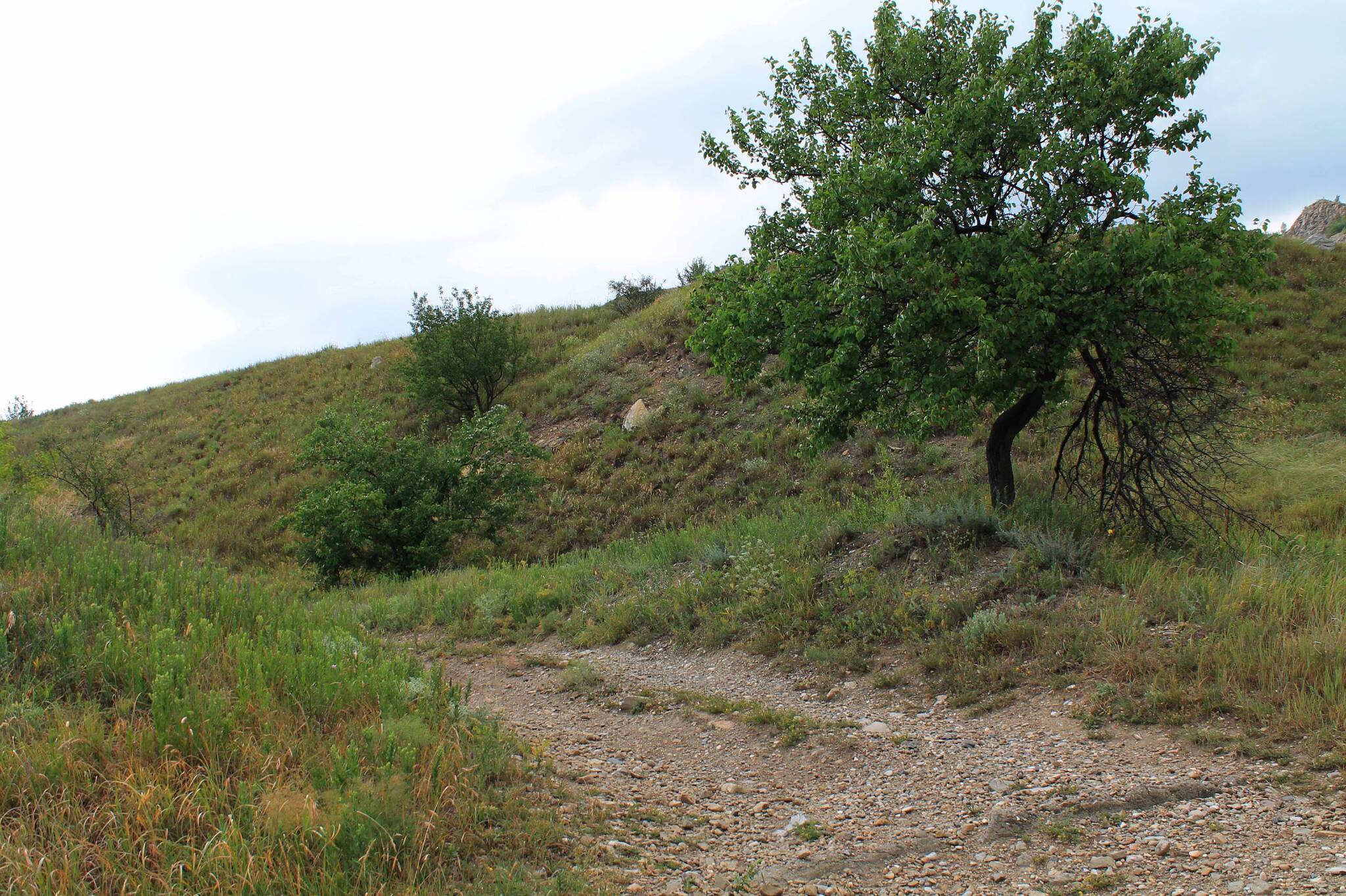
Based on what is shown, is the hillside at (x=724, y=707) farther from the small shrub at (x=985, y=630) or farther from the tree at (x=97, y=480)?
the tree at (x=97, y=480)

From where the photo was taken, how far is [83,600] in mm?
5016

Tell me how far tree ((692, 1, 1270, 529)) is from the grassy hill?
1.37 metres

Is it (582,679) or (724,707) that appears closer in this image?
(724,707)

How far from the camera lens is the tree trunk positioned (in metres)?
10.1

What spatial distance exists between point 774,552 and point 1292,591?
502 centimetres

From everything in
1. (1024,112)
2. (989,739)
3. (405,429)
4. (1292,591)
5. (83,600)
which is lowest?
(989,739)

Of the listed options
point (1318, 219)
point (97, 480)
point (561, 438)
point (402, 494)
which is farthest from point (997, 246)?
point (1318, 219)

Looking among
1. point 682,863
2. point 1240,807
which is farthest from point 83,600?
point 1240,807

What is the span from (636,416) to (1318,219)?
2858 cm

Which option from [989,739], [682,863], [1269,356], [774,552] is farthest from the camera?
[1269,356]

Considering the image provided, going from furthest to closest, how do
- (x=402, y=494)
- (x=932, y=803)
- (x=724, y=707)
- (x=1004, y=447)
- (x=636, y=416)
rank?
(x=636, y=416) → (x=402, y=494) → (x=1004, y=447) → (x=724, y=707) → (x=932, y=803)

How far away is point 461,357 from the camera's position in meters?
23.4

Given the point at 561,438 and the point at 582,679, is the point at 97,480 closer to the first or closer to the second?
the point at 561,438

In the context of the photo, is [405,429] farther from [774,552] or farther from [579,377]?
[774,552]
